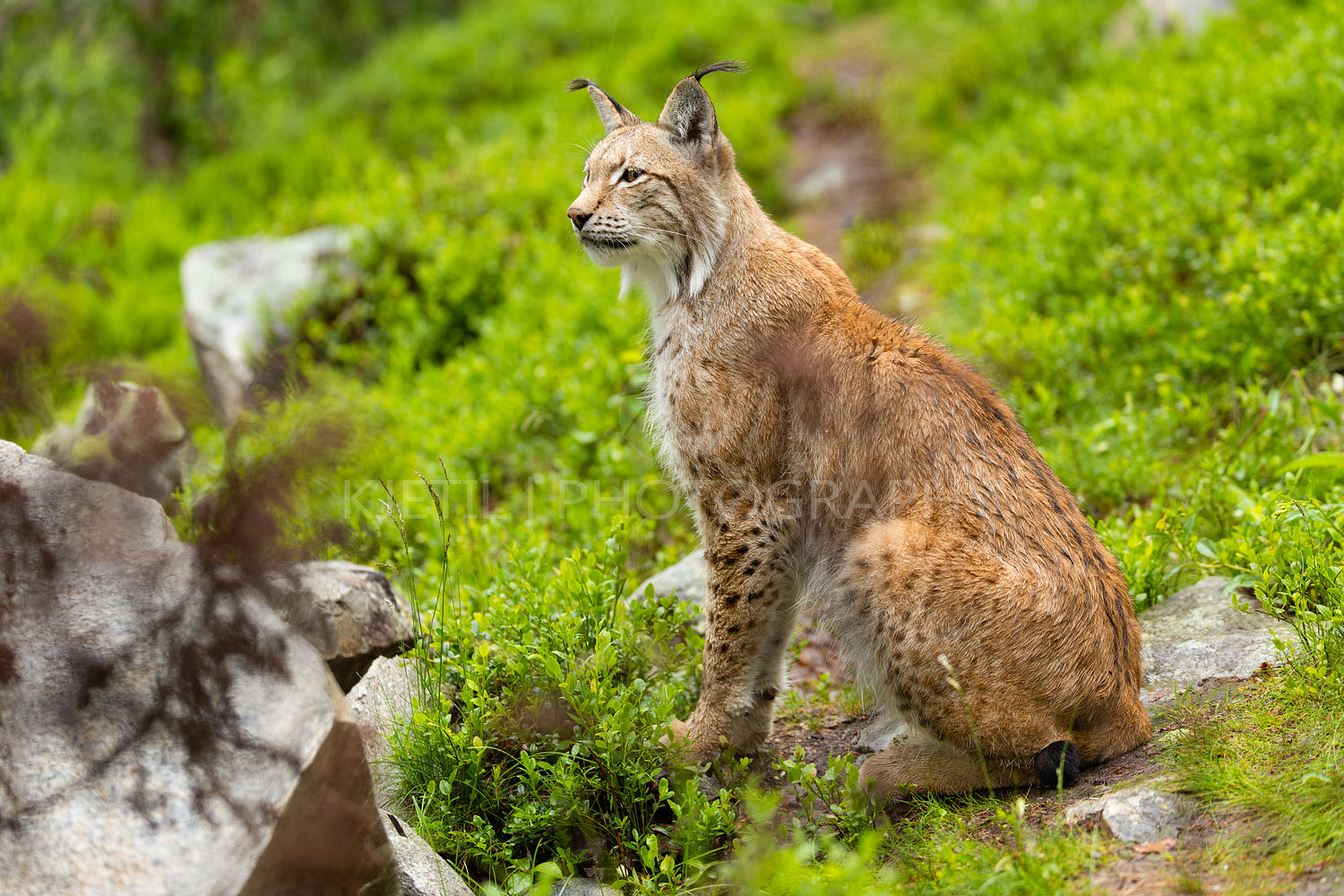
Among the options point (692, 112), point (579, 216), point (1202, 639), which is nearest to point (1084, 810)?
point (1202, 639)

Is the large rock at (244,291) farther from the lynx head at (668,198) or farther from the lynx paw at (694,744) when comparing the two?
the lynx paw at (694,744)

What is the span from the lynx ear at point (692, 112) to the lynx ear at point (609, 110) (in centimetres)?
37

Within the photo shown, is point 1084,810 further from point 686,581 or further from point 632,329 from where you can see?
point 632,329

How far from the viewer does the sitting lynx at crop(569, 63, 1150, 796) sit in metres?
3.58

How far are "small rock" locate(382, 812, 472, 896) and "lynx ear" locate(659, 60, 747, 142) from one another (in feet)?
10.1

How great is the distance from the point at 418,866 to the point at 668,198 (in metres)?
2.88

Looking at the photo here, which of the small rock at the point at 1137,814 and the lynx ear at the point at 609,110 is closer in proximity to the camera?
the small rock at the point at 1137,814

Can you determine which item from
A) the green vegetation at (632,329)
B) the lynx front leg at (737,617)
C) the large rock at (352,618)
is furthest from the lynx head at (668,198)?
the large rock at (352,618)

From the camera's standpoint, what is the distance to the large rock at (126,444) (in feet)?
11.8

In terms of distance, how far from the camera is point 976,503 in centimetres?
376

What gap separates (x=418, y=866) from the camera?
3.39 meters

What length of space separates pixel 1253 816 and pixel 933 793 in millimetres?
1044

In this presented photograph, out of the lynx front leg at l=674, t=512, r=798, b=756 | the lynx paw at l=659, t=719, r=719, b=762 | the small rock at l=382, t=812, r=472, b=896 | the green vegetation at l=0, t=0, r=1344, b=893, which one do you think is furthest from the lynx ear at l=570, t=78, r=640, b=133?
the small rock at l=382, t=812, r=472, b=896

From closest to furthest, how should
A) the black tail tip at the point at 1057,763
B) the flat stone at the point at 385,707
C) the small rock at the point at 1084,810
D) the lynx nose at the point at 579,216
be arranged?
the small rock at the point at 1084,810
the black tail tip at the point at 1057,763
the flat stone at the point at 385,707
the lynx nose at the point at 579,216
